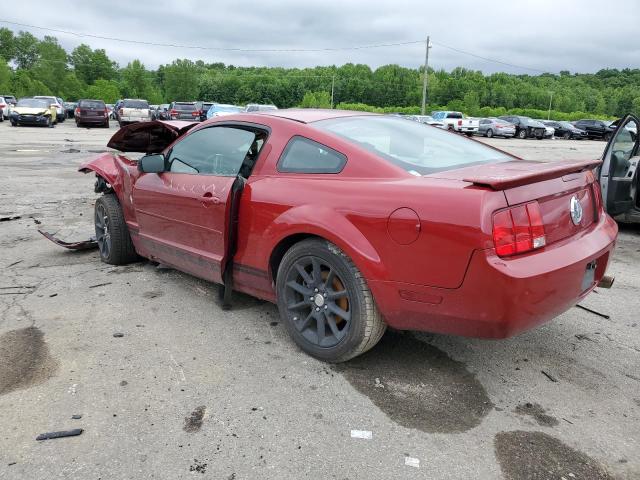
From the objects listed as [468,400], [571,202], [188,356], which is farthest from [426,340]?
[188,356]

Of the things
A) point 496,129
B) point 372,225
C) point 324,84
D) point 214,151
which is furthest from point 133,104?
point 324,84

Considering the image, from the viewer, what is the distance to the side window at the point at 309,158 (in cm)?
315

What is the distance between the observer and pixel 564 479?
2217mm

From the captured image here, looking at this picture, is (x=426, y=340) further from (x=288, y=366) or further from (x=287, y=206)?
(x=287, y=206)

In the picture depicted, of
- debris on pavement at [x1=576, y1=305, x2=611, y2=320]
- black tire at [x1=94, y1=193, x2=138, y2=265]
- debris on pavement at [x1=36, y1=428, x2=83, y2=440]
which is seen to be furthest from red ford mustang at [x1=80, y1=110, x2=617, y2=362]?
debris on pavement at [x1=36, y1=428, x2=83, y2=440]

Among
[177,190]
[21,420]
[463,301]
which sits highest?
[177,190]

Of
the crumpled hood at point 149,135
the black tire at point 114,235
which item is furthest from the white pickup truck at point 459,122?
the black tire at point 114,235

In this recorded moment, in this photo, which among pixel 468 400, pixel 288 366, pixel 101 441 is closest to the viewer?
pixel 101 441

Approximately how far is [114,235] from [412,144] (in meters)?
2.96

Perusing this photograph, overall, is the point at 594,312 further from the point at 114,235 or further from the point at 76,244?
the point at 76,244

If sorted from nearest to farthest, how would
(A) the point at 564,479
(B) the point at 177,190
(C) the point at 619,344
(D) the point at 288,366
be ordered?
(A) the point at 564,479 → (D) the point at 288,366 → (C) the point at 619,344 → (B) the point at 177,190

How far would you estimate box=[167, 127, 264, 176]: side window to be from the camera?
377 centimetres

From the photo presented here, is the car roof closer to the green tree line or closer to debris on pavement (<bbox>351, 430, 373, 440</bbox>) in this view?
debris on pavement (<bbox>351, 430, 373, 440</bbox>)

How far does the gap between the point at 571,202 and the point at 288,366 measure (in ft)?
6.09
